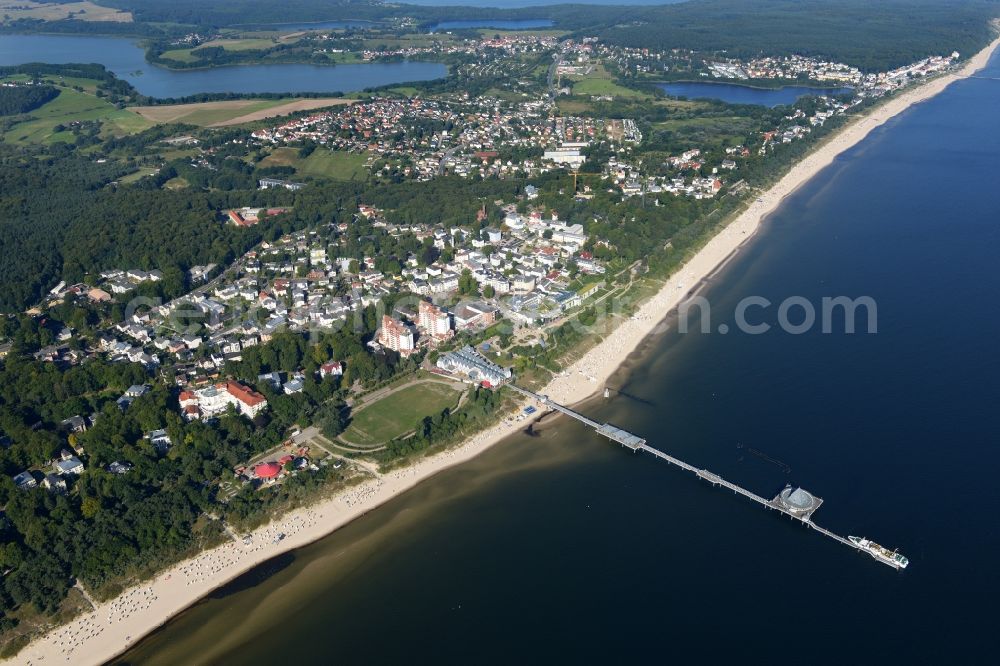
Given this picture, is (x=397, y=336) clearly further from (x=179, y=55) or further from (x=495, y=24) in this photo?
(x=495, y=24)

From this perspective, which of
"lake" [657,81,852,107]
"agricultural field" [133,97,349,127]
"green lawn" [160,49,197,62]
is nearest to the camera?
"agricultural field" [133,97,349,127]

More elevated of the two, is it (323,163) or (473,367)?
(323,163)

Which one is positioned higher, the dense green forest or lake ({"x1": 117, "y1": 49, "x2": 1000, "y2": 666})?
the dense green forest

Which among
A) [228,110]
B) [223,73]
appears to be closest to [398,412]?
[228,110]

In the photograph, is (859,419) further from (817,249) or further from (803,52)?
(803,52)

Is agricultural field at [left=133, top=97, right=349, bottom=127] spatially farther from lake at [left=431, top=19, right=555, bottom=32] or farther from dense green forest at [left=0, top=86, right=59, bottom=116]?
lake at [left=431, top=19, right=555, bottom=32]

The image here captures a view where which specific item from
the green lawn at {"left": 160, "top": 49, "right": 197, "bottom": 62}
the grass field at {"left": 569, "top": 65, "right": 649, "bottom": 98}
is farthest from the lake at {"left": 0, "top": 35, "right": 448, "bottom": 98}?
the grass field at {"left": 569, "top": 65, "right": 649, "bottom": 98}
